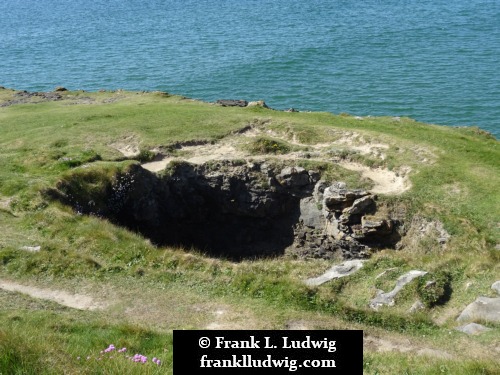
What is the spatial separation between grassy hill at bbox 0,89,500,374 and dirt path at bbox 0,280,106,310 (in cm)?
10

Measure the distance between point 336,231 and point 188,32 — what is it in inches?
2908

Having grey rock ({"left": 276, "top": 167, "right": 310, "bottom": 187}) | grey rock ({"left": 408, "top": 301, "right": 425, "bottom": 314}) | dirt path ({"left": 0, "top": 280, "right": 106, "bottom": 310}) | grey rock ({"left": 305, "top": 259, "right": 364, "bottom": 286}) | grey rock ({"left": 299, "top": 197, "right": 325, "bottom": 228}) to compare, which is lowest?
grey rock ({"left": 299, "top": 197, "right": 325, "bottom": 228})

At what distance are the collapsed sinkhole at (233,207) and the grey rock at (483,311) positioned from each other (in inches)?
404

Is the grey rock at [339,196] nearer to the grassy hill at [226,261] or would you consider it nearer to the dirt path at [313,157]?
the grassy hill at [226,261]

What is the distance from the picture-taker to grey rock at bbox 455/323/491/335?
1856 centimetres

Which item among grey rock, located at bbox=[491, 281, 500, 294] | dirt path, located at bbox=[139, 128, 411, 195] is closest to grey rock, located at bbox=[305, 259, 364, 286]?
grey rock, located at bbox=[491, 281, 500, 294]

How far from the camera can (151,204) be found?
34.4 meters

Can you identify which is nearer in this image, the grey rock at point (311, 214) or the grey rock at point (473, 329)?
the grey rock at point (473, 329)

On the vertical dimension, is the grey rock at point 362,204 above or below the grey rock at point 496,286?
below

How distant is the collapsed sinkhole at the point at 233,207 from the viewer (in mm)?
31391

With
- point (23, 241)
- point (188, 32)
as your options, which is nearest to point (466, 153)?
point (23, 241)

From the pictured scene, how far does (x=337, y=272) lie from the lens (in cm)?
2436

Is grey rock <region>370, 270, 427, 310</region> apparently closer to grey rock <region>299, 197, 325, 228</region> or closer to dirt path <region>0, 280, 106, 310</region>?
dirt path <region>0, 280, 106, 310</region>

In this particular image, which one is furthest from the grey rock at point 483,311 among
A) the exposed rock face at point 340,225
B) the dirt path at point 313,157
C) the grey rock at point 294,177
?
the grey rock at point 294,177
